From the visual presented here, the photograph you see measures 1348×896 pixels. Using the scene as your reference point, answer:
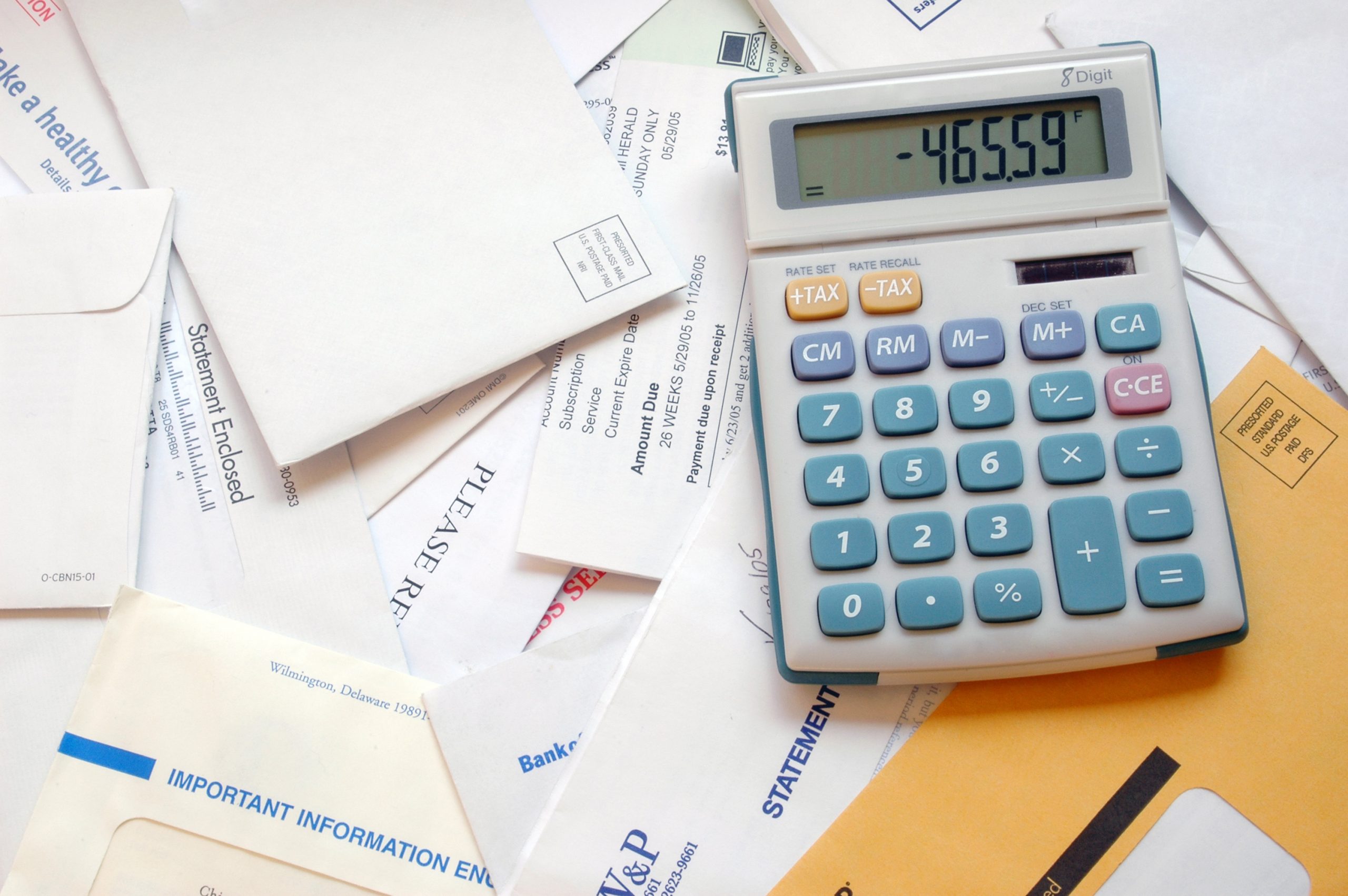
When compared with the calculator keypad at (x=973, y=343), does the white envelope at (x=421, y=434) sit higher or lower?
lower

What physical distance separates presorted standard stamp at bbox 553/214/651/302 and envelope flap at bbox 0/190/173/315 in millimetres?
235

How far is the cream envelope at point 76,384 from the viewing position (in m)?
0.50

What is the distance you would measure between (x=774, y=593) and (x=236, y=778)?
31 cm

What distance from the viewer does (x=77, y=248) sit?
52 cm

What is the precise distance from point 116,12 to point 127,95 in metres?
0.05

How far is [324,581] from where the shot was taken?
1.67 ft

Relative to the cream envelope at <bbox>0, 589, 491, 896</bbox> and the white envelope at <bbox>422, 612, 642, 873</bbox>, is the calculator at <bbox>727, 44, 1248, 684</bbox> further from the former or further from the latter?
the cream envelope at <bbox>0, 589, 491, 896</bbox>

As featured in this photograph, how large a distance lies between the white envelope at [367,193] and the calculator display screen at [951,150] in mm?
108

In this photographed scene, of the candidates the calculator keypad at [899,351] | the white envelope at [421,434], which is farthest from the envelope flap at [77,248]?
the calculator keypad at [899,351]

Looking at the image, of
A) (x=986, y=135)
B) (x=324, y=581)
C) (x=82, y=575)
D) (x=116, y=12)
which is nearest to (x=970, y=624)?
(x=986, y=135)

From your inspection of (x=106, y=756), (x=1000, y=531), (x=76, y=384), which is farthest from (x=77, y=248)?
(x=1000, y=531)

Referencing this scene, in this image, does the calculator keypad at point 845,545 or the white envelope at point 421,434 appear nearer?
the calculator keypad at point 845,545

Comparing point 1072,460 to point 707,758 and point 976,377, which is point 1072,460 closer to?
point 976,377

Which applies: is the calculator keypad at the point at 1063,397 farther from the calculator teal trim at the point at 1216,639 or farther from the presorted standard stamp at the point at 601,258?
the presorted standard stamp at the point at 601,258
